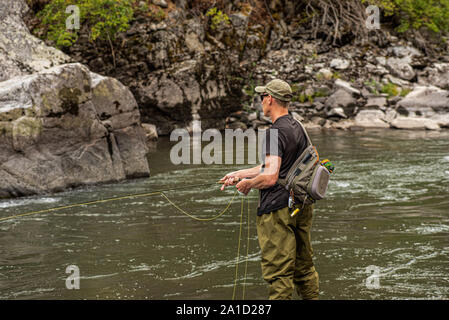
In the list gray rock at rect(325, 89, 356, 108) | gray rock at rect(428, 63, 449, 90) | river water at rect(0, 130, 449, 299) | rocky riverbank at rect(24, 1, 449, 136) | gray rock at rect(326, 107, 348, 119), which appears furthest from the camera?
gray rock at rect(428, 63, 449, 90)

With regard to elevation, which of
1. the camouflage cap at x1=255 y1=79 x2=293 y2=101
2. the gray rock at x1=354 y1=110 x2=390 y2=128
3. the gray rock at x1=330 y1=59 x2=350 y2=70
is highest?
the camouflage cap at x1=255 y1=79 x2=293 y2=101

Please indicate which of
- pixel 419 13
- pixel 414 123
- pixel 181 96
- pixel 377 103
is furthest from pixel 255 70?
pixel 419 13

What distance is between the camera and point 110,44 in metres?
19.8

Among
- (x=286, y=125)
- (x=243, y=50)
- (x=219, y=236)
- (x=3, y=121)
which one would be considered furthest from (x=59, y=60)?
(x=243, y=50)

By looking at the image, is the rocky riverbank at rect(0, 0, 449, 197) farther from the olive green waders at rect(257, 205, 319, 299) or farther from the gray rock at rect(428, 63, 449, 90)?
the olive green waders at rect(257, 205, 319, 299)

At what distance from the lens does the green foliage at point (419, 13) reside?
2600cm

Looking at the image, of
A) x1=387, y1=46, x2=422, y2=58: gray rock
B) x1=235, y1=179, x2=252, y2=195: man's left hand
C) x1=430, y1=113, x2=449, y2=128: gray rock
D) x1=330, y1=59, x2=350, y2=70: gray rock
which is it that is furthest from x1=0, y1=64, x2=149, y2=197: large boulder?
x1=387, y1=46, x2=422, y2=58: gray rock

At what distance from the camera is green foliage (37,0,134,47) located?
17.6 meters

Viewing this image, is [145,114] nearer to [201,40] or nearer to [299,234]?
[201,40]

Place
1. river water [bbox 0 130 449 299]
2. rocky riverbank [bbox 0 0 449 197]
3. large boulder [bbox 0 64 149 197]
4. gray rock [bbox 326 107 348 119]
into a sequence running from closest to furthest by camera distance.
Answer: river water [bbox 0 130 449 299], large boulder [bbox 0 64 149 197], rocky riverbank [bbox 0 0 449 197], gray rock [bbox 326 107 348 119]

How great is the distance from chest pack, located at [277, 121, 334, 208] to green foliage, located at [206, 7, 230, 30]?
64.7 ft

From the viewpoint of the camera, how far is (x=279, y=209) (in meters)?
3.88
